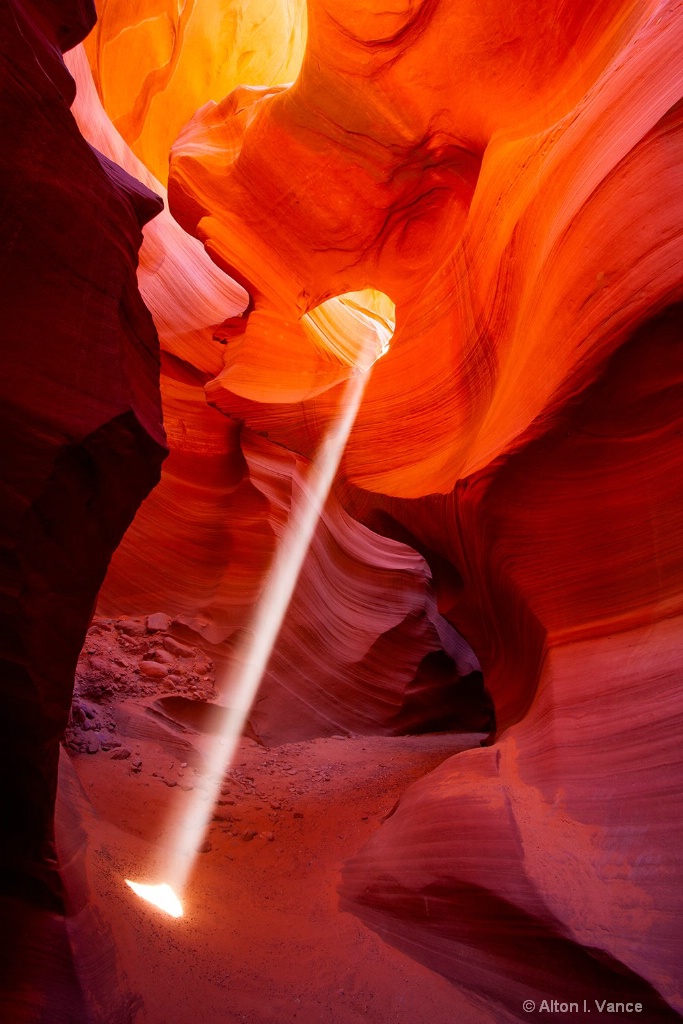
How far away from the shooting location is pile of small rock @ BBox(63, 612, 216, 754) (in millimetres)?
5945

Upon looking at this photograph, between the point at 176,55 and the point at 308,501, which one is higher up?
the point at 176,55

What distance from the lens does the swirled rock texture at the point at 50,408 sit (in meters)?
2.61

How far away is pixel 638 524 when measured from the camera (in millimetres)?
4133

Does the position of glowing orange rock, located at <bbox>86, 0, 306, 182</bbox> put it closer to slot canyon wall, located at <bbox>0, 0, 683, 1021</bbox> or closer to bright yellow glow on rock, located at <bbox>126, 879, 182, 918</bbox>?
slot canyon wall, located at <bbox>0, 0, 683, 1021</bbox>

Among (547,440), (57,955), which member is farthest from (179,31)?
(57,955)

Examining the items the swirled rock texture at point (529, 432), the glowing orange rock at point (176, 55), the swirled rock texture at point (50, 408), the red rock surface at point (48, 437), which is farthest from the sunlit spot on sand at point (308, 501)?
the glowing orange rock at point (176, 55)

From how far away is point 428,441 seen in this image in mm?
6145

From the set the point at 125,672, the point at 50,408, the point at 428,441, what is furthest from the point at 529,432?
the point at 125,672

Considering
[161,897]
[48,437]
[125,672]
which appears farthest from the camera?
[125,672]

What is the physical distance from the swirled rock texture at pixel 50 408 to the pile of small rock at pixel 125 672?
2.93m

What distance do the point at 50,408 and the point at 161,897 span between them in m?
2.94

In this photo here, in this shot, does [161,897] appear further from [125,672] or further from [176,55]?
[176,55]

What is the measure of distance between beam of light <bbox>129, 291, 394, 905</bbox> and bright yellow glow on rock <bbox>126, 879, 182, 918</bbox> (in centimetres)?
166

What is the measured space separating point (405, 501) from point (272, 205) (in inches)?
156
